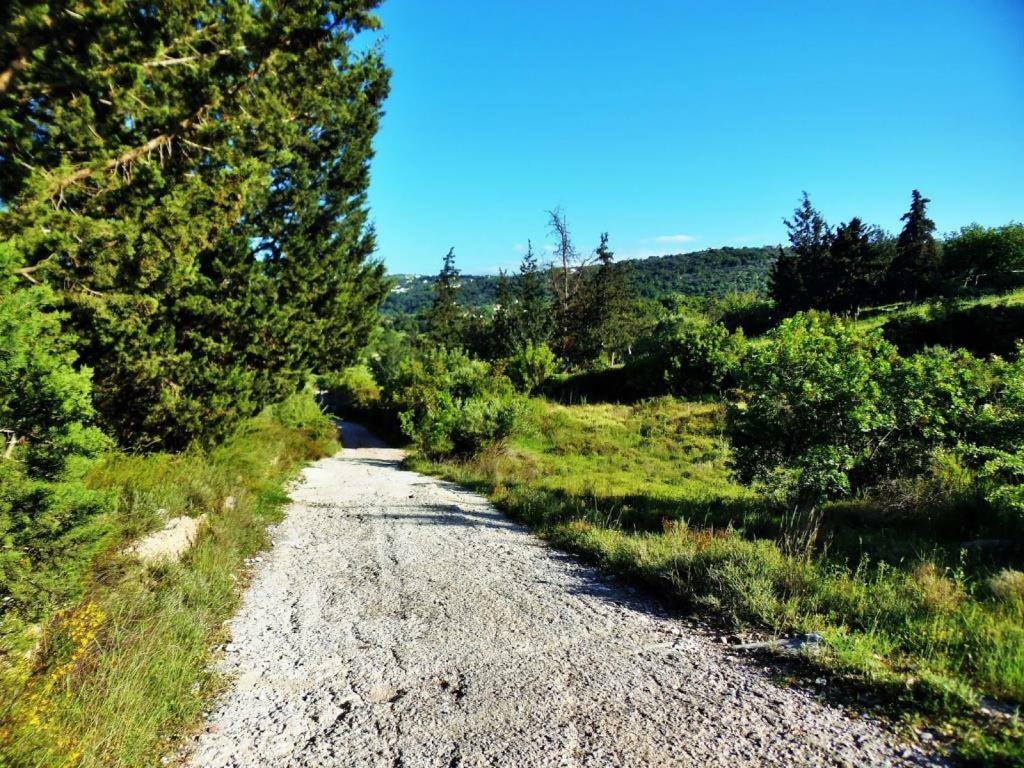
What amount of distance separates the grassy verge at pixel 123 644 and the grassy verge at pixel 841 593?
13.8 feet

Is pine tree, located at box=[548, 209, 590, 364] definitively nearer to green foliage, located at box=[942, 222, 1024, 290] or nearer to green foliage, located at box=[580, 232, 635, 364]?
green foliage, located at box=[580, 232, 635, 364]

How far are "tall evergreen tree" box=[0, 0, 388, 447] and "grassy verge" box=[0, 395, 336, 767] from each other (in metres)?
2.01

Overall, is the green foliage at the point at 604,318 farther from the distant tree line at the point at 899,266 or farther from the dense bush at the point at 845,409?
the dense bush at the point at 845,409

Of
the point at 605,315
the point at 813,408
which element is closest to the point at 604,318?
the point at 605,315

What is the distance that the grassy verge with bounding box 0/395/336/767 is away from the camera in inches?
106

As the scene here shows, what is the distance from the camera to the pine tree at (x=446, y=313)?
158ft

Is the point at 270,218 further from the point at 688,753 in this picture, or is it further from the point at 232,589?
the point at 688,753

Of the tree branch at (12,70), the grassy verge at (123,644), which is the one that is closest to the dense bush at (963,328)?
the grassy verge at (123,644)

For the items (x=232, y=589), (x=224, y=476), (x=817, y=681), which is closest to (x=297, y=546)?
(x=232, y=589)

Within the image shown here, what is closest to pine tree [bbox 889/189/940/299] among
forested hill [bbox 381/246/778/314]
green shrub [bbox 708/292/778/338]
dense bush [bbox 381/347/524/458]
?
green shrub [bbox 708/292/778/338]

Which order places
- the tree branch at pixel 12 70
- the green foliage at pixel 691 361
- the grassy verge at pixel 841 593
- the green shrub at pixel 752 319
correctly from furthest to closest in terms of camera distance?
the green shrub at pixel 752 319 < the green foliage at pixel 691 361 < the tree branch at pixel 12 70 < the grassy verge at pixel 841 593

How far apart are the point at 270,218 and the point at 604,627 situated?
15.3 m

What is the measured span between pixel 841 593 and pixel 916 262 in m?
49.3

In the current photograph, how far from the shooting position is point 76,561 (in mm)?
3381
